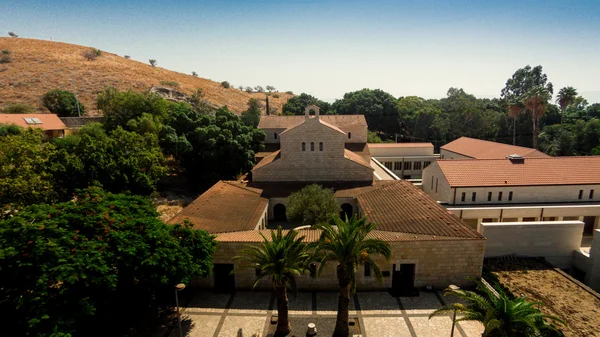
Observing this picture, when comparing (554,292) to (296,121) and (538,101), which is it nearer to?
(296,121)

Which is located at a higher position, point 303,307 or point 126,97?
point 126,97

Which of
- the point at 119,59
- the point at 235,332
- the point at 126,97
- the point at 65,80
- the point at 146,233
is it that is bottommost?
the point at 235,332

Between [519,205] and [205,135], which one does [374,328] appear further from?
[205,135]

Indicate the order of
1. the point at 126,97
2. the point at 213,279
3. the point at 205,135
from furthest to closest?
1. the point at 126,97
2. the point at 205,135
3. the point at 213,279

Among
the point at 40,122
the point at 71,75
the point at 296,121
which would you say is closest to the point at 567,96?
the point at 296,121

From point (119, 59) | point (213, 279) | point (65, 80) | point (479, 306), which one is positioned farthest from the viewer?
point (119, 59)

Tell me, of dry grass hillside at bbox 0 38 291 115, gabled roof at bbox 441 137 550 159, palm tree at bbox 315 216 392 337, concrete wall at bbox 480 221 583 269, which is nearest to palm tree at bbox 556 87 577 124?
gabled roof at bbox 441 137 550 159

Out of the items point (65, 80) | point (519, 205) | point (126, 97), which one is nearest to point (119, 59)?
point (65, 80)
